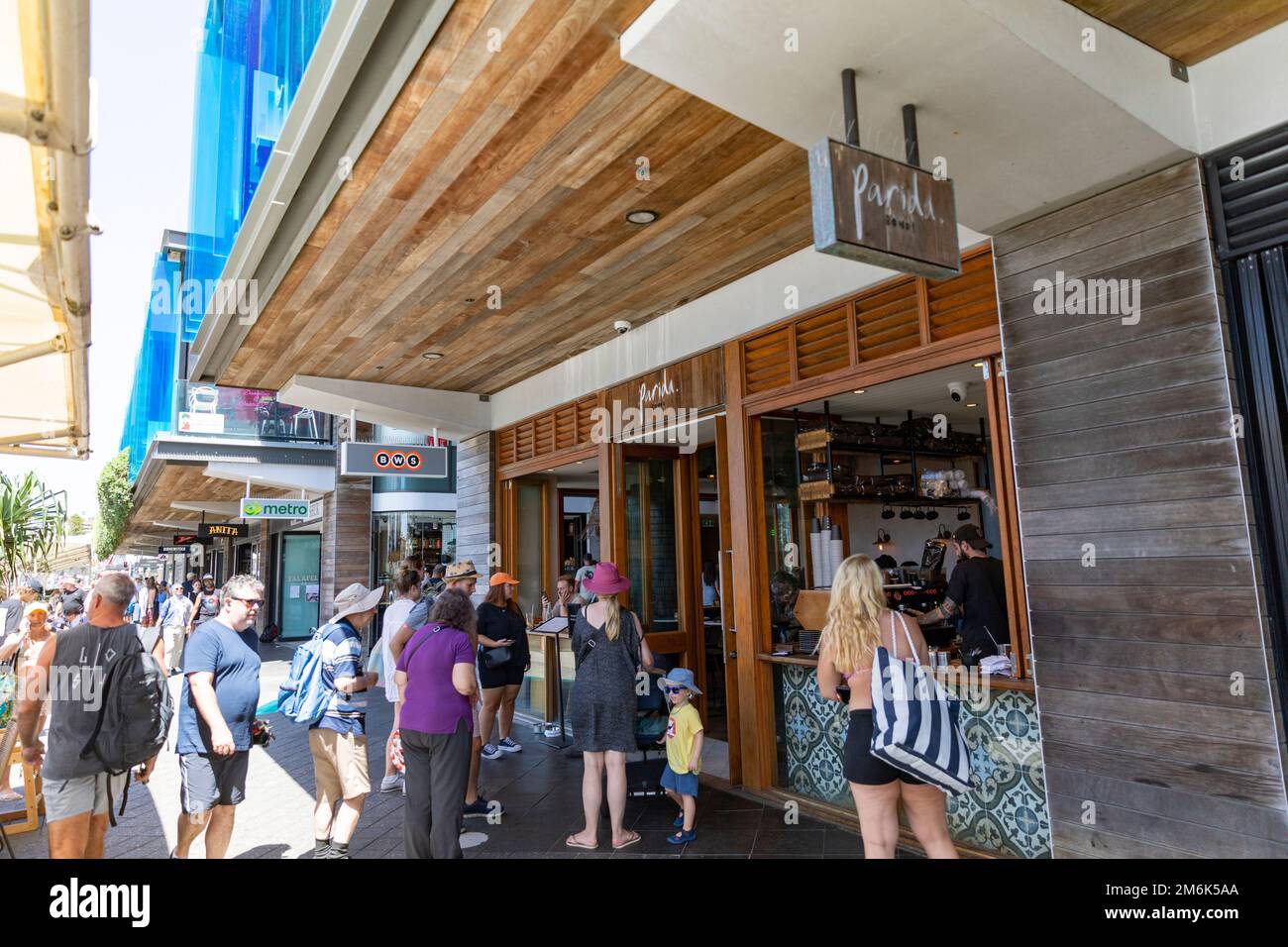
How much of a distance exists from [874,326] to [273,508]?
12.2 metres

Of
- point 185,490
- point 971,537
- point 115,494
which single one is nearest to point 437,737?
point 971,537

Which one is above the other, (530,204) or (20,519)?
(530,204)

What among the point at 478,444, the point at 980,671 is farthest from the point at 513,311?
the point at 980,671

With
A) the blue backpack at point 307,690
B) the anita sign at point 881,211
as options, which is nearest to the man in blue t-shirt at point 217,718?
the blue backpack at point 307,690

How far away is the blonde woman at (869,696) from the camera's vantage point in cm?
290

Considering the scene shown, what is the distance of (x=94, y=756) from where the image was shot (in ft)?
10.9

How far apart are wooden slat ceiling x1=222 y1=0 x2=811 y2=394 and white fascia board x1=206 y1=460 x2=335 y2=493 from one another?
7.52 m

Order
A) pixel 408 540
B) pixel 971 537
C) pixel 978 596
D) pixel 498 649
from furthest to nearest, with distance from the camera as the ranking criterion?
1. pixel 408 540
2. pixel 498 649
3. pixel 971 537
4. pixel 978 596

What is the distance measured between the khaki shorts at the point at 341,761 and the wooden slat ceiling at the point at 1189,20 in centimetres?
448

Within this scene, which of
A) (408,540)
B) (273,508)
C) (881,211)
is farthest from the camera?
(408,540)

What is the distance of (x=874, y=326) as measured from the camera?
4379mm

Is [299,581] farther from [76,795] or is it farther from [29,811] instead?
[76,795]

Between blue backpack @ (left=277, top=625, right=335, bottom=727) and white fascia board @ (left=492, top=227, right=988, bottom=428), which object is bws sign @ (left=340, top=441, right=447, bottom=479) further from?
blue backpack @ (left=277, top=625, right=335, bottom=727)
